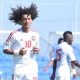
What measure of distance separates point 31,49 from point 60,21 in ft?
43.1

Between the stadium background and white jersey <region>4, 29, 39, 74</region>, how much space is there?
8313mm

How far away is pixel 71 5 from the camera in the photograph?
20.3 m

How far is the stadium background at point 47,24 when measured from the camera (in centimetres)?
1853

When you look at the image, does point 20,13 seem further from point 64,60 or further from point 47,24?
point 47,24

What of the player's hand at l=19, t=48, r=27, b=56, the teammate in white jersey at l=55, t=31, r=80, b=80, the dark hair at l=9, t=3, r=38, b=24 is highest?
the dark hair at l=9, t=3, r=38, b=24

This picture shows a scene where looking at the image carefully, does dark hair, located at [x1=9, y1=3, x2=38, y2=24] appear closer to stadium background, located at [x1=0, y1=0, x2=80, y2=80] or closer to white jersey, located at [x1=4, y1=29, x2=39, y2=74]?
white jersey, located at [x1=4, y1=29, x2=39, y2=74]

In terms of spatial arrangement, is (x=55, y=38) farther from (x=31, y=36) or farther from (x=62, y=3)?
(x=31, y=36)

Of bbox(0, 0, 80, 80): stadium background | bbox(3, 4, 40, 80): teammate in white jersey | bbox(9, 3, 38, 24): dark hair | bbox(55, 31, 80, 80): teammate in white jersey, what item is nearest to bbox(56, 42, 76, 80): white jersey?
bbox(55, 31, 80, 80): teammate in white jersey

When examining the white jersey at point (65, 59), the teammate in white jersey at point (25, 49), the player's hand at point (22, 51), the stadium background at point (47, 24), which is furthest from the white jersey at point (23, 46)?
the stadium background at point (47, 24)

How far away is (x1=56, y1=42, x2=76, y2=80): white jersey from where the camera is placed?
1016 cm

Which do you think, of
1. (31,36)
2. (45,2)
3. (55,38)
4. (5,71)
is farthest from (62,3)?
(31,36)

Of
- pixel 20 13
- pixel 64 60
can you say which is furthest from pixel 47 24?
pixel 20 13

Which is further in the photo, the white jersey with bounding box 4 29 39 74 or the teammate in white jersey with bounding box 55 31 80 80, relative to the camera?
the teammate in white jersey with bounding box 55 31 80 80

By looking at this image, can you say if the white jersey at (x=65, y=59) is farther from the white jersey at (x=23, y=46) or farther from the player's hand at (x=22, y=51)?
the player's hand at (x=22, y=51)
